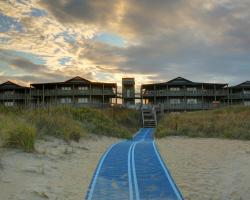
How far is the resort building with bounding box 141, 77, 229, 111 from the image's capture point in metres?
67.0

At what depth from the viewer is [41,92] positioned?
68.3 metres

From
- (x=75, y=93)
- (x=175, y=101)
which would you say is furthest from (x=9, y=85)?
(x=175, y=101)

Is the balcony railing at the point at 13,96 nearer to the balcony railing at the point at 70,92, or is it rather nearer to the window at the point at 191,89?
the balcony railing at the point at 70,92

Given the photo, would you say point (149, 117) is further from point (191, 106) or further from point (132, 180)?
point (132, 180)

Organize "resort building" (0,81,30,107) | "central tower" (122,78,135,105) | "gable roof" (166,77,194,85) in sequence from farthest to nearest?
"central tower" (122,78,135,105)
"resort building" (0,81,30,107)
"gable roof" (166,77,194,85)

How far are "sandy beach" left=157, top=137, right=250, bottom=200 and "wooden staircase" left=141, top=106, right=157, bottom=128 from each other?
96.3 feet

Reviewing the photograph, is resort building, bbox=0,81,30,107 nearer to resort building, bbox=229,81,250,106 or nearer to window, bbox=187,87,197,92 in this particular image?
window, bbox=187,87,197,92

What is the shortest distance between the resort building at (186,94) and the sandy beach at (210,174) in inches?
1925

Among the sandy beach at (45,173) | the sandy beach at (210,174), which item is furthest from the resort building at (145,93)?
the sandy beach at (45,173)

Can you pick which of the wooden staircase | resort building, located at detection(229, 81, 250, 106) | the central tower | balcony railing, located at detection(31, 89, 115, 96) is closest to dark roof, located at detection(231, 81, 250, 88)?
resort building, located at detection(229, 81, 250, 106)

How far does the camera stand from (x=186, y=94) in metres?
68.2

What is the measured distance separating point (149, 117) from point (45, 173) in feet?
140

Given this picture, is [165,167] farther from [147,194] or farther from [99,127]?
[99,127]

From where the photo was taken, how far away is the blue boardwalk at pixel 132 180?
9.55 metres
